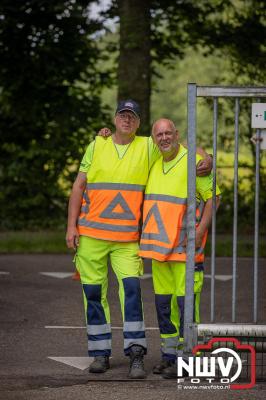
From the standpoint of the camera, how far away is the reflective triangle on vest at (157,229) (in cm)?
718

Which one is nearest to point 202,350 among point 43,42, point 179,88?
point 43,42

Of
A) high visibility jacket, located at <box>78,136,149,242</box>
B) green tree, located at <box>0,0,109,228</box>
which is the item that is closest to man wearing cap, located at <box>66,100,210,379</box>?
high visibility jacket, located at <box>78,136,149,242</box>

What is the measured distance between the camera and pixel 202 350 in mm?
6980

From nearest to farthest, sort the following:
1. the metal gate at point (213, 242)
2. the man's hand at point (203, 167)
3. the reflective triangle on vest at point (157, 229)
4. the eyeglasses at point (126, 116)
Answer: the metal gate at point (213, 242), the man's hand at point (203, 167), the reflective triangle on vest at point (157, 229), the eyeglasses at point (126, 116)

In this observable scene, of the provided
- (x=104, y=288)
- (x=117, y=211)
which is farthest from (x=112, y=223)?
(x=104, y=288)

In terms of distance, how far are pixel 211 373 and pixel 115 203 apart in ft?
4.44

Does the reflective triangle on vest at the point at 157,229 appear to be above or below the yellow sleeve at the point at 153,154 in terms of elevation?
below

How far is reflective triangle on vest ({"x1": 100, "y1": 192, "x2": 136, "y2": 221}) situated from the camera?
7375 mm

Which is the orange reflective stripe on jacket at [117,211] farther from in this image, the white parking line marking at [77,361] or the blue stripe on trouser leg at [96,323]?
the white parking line marking at [77,361]

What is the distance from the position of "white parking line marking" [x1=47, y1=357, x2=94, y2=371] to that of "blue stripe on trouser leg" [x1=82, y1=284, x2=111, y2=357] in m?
0.12

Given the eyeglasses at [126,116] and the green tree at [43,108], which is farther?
the green tree at [43,108]

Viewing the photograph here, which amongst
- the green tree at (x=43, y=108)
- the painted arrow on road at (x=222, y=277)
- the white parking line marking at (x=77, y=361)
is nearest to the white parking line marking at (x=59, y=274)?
the painted arrow on road at (x=222, y=277)

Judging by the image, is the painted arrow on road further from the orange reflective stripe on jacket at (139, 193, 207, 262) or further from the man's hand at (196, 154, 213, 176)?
the man's hand at (196, 154, 213, 176)

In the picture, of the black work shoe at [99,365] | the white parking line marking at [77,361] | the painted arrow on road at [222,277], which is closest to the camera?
the black work shoe at [99,365]
